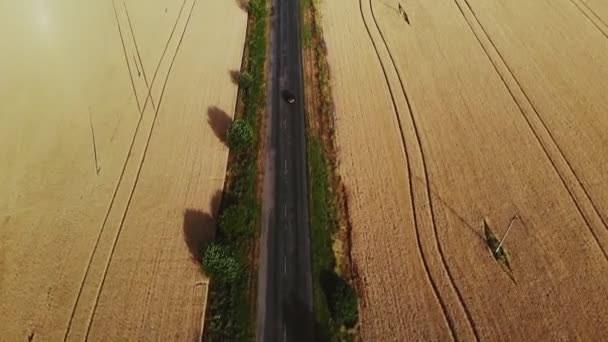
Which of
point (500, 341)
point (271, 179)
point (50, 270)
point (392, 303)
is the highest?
point (500, 341)

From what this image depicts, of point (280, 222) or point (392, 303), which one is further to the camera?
point (280, 222)

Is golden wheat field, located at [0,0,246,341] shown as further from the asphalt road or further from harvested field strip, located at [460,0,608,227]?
harvested field strip, located at [460,0,608,227]

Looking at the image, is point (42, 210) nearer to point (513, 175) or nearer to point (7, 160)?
point (7, 160)

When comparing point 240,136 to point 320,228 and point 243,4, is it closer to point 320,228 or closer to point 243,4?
point 320,228

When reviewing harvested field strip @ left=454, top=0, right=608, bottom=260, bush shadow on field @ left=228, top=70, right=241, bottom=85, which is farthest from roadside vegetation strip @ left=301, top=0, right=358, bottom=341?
harvested field strip @ left=454, top=0, right=608, bottom=260

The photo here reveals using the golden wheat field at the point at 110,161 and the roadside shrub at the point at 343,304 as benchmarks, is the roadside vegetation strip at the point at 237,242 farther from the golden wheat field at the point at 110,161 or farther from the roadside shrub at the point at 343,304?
the roadside shrub at the point at 343,304

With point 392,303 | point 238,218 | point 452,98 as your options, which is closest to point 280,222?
point 238,218
